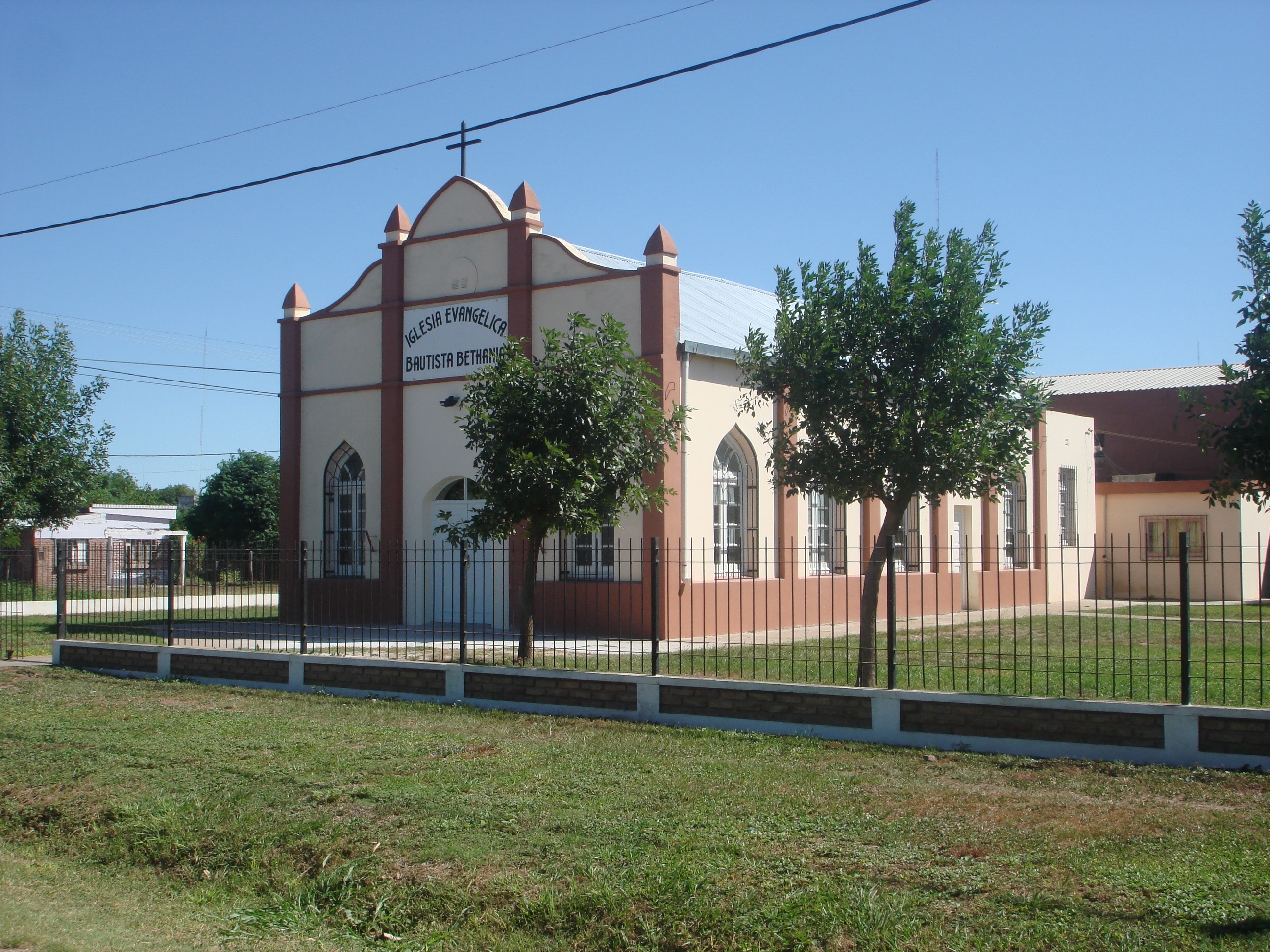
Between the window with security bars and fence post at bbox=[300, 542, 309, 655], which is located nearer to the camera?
fence post at bbox=[300, 542, 309, 655]

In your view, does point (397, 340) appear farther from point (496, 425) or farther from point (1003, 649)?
point (1003, 649)

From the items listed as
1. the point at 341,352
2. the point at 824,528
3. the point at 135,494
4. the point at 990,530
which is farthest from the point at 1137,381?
the point at 135,494

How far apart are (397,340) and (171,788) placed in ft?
43.3

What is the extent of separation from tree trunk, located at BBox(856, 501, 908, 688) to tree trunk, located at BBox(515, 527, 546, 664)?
4.01m

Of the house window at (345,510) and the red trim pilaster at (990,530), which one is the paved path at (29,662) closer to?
the house window at (345,510)

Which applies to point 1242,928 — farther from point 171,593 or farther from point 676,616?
point 171,593

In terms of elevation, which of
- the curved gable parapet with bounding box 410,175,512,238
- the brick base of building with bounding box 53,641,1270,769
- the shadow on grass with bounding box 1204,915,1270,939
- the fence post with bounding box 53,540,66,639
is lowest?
the shadow on grass with bounding box 1204,915,1270,939

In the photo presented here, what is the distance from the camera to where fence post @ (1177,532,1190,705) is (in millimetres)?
8672

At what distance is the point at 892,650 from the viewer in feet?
32.8

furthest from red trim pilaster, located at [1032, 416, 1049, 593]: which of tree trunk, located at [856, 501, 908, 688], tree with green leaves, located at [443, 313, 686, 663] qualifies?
tree trunk, located at [856, 501, 908, 688]

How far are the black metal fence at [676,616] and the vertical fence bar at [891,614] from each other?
3 cm

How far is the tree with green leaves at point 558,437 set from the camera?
43.9ft

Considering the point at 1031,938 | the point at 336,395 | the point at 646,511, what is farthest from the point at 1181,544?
the point at 336,395

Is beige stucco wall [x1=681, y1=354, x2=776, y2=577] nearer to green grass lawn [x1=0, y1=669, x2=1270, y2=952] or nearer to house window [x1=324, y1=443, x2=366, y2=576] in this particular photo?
house window [x1=324, y1=443, x2=366, y2=576]
